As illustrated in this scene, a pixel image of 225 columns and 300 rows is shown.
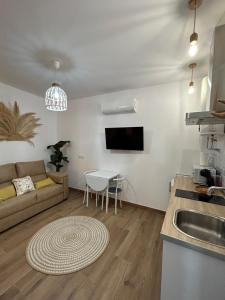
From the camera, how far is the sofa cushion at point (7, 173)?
283cm

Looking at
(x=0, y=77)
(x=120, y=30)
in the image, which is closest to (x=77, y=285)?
(x=120, y=30)

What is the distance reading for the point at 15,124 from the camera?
10.6ft

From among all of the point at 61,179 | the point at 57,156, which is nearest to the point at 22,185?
the point at 61,179

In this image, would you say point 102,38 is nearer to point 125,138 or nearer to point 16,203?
point 125,138

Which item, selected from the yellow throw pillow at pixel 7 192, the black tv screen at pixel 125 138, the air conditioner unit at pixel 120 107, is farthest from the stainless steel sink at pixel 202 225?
the yellow throw pillow at pixel 7 192

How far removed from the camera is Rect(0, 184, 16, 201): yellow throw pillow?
2.49m

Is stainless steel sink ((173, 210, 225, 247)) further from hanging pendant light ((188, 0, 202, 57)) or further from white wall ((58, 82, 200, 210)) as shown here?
white wall ((58, 82, 200, 210))

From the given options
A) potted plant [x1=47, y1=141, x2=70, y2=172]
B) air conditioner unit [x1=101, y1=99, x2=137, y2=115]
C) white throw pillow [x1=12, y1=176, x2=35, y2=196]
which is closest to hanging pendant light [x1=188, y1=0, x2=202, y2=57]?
air conditioner unit [x1=101, y1=99, x2=137, y2=115]

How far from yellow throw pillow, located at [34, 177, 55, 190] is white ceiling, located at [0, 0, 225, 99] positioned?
221cm

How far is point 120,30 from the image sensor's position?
1.51 meters

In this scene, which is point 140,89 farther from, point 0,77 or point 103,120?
point 0,77

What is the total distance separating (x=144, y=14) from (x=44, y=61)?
1.56 meters

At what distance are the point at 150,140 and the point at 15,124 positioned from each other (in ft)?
10.2

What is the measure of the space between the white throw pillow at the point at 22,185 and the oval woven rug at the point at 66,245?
2.82 feet
